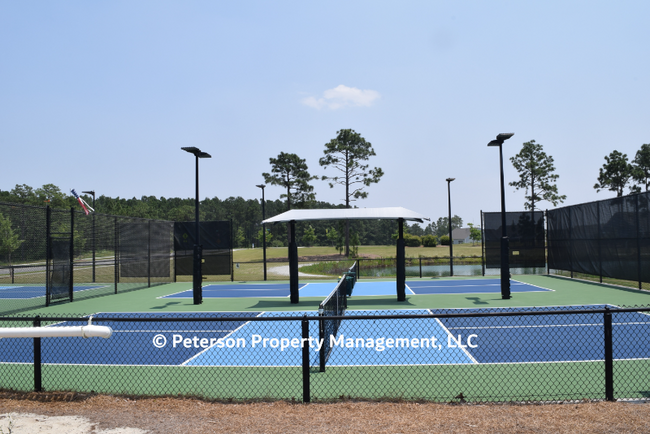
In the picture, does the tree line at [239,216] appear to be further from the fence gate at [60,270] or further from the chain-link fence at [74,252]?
the fence gate at [60,270]

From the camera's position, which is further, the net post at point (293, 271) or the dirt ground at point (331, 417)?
the net post at point (293, 271)

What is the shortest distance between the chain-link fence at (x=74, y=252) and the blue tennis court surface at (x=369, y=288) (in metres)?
3.40

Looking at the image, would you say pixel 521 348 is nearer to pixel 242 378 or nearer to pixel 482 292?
pixel 242 378

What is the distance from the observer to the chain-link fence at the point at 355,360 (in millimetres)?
5871

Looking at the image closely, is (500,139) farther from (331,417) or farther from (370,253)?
(370,253)

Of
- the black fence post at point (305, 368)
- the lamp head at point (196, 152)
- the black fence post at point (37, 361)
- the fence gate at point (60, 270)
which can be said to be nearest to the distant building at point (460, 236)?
the lamp head at point (196, 152)

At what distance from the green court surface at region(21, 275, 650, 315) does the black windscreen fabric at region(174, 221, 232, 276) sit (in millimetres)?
5847

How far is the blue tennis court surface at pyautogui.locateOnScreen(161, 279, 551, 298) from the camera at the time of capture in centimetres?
1836

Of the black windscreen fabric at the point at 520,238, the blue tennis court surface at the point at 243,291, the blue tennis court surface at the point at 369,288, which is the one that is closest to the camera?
the blue tennis court surface at the point at 369,288

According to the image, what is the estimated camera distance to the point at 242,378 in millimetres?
6984

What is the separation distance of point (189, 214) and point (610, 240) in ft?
329

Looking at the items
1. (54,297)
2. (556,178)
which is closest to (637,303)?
(54,297)

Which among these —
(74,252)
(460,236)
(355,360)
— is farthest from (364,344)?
(460,236)

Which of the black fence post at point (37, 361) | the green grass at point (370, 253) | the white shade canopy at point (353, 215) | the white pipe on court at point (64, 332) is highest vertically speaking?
the white shade canopy at point (353, 215)
